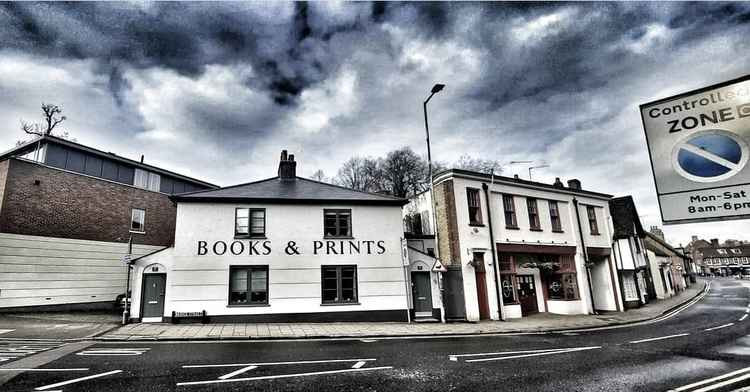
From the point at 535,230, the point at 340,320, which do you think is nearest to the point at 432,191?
the point at 535,230

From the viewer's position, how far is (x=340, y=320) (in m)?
17.4

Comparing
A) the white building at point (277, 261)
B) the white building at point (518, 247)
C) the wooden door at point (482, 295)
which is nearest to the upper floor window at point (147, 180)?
the white building at point (277, 261)

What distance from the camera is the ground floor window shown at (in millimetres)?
22547

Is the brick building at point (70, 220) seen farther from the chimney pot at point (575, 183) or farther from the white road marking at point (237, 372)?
the chimney pot at point (575, 183)

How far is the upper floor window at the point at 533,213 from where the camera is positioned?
22.7 metres

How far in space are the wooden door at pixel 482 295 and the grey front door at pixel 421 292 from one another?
8.52 ft

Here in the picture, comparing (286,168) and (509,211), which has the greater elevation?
(286,168)

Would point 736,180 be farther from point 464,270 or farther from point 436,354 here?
point 464,270

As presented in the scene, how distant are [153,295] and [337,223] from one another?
30.0 feet

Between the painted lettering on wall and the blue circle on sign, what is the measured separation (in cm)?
1585

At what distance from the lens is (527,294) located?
21.8m

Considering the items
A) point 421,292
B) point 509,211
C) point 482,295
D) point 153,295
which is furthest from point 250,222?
point 509,211

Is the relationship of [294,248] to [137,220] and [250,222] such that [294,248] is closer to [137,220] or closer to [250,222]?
[250,222]

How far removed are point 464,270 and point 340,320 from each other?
22.4 feet
